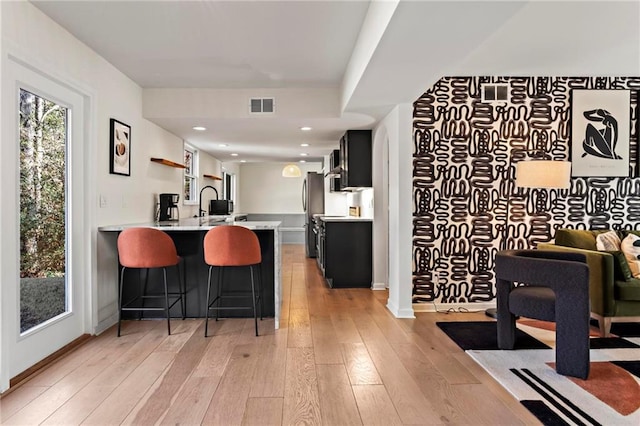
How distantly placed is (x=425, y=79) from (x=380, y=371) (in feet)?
7.42

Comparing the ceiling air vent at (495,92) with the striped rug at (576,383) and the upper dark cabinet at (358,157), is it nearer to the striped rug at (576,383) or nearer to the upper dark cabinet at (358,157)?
the upper dark cabinet at (358,157)

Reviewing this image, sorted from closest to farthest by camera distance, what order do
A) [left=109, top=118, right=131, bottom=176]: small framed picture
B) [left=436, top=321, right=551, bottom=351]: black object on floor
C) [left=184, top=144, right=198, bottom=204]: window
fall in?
[left=436, top=321, right=551, bottom=351]: black object on floor
[left=109, top=118, right=131, bottom=176]: small framed picture
[left=184, top=144, right=198, bottom=204]: window

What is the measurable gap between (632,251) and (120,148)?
16.7ft

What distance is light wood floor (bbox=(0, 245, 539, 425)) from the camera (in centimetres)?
219

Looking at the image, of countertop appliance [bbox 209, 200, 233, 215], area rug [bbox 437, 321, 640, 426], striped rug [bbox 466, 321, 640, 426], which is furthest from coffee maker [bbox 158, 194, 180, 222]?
striped rug [bbox 466, 321, 640, 426]

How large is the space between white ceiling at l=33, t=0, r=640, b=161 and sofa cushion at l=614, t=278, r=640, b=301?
2.07 meters

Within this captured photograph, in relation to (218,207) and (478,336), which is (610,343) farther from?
(218,207)

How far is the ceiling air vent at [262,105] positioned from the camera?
15.6ft

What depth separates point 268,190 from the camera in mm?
11383

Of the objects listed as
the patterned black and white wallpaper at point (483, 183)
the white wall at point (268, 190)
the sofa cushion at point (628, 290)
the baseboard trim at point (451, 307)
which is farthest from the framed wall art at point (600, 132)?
the white wall at point (268, 190)

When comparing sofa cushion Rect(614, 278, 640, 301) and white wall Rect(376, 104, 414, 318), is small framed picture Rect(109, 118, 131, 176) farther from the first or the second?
sofa cushion Rect(614, 278, 640, 301)

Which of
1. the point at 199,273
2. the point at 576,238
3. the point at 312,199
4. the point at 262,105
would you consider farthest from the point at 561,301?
the point at 312,199

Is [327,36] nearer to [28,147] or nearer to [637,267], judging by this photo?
[28,147]

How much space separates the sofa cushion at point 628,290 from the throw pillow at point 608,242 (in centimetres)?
55
